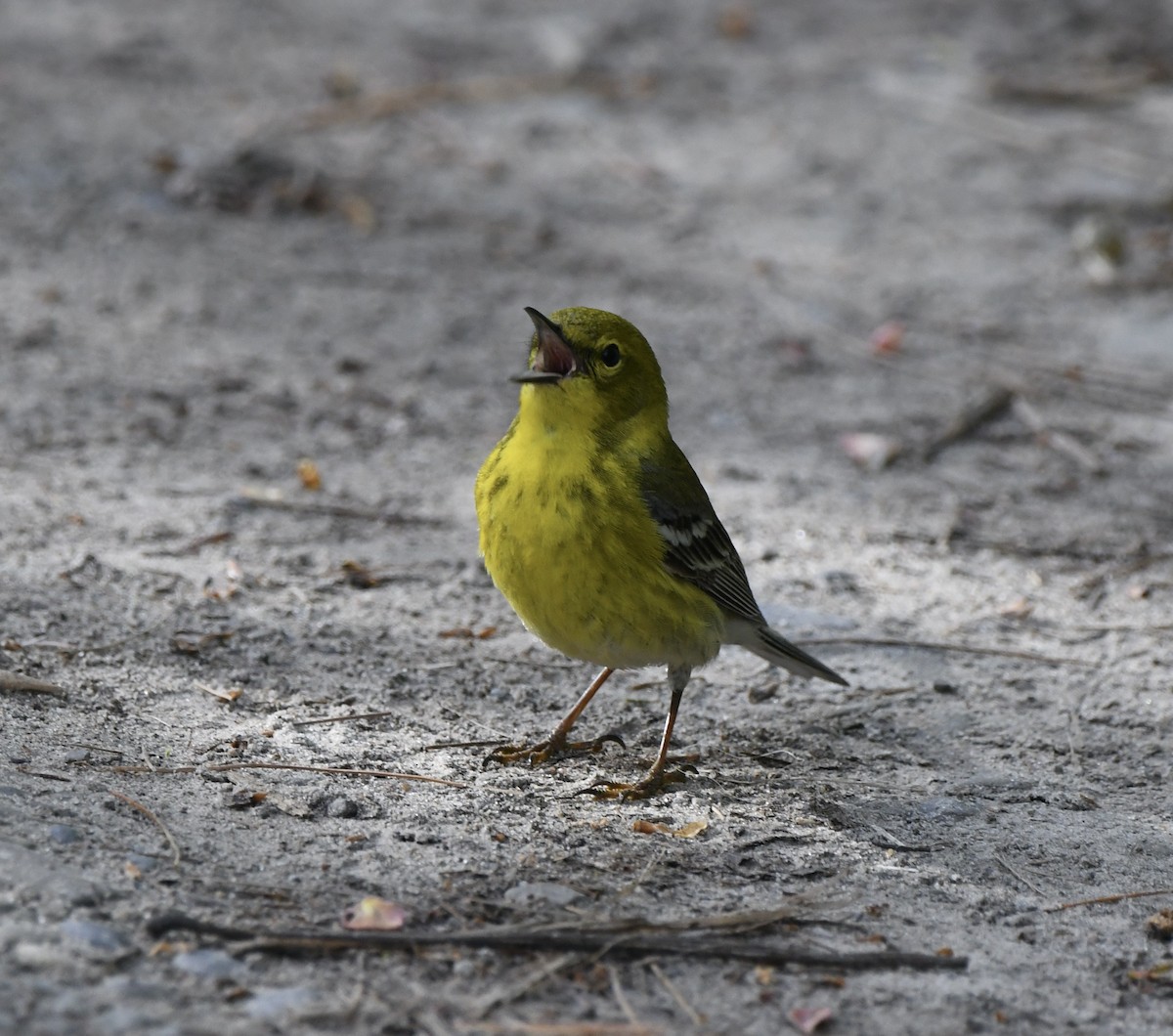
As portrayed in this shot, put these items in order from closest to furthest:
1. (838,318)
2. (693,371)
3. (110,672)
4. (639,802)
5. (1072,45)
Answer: (639,802)
(110,672)
(693,371)
(838,318)
(1072,45)

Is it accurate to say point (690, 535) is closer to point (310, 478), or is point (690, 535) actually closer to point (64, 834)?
point (64, 834)

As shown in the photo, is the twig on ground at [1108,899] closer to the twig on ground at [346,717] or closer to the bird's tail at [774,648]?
the bird's tail at [774,648]

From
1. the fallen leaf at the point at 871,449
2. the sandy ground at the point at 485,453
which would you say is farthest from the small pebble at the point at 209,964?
the fallen leaf at the point at 871,449

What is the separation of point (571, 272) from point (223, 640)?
421 cm

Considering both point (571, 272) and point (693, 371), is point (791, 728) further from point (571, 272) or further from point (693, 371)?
point (571, 272)

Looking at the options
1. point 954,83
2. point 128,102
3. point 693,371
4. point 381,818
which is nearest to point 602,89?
point 954,83

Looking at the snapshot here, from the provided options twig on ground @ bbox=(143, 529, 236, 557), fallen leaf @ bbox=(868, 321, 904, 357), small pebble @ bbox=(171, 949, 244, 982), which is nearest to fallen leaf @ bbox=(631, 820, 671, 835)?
small pebble @ bbox=(171, 949, 244, 982)

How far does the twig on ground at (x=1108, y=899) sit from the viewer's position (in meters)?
3.89

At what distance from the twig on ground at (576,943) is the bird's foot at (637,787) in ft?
2.90

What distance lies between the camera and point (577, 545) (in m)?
4.28

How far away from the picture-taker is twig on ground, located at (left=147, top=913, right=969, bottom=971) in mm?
3254

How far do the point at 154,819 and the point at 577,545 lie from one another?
1.35 m

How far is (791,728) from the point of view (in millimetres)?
5012

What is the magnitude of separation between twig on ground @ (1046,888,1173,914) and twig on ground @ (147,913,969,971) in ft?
1.62
